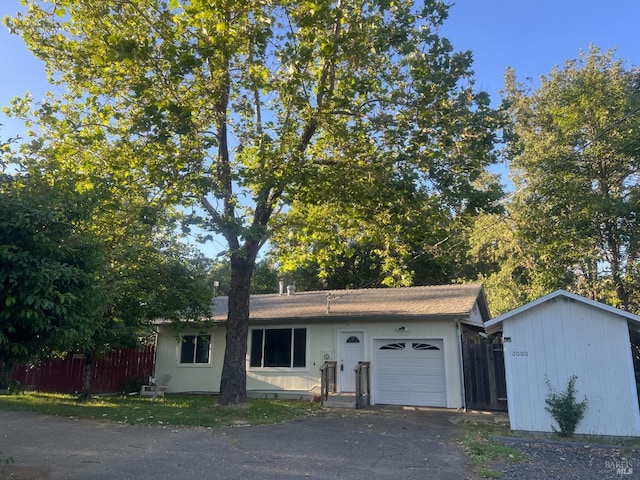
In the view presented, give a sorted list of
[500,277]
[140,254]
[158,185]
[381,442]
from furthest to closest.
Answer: [500,277] → [140,254] → [158,185] → [381,442]

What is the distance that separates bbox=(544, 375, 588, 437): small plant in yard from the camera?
9.62 metres

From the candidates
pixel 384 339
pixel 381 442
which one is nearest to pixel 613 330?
pixel 381 442

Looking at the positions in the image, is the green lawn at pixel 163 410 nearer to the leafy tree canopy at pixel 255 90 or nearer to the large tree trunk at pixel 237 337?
the large tree trunk at pixel 237 337

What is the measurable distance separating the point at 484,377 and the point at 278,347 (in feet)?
24.0

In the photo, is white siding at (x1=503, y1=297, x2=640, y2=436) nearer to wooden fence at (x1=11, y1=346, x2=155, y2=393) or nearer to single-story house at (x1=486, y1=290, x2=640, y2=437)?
single-story house at (x1=486, y1=290, x2=640, y2=437)

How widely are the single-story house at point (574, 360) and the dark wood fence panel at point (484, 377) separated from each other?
359 cm

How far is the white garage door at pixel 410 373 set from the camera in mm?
14852

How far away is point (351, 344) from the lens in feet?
53.5

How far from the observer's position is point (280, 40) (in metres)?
11.2

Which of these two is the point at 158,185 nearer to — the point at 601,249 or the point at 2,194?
the point at 2,194

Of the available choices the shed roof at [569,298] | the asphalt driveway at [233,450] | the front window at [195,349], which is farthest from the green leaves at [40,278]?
the front window at [195,349]

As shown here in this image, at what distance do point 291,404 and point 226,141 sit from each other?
27.5 ft

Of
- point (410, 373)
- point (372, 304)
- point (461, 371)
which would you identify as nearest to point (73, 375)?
point (372, 304)

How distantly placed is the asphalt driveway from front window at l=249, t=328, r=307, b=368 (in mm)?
5456
